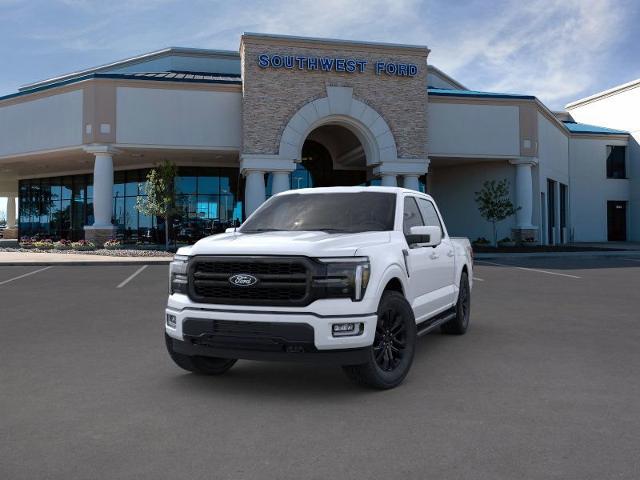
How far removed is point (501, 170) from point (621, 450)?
31.3m

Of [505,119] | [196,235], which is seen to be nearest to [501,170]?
[505,119]

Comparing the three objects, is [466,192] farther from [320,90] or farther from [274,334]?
[274,334]

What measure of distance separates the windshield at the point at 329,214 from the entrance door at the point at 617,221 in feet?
137

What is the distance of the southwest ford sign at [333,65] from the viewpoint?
28.0 m

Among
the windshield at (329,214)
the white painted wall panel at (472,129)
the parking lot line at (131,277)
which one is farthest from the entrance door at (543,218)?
the windshield at (329,214)

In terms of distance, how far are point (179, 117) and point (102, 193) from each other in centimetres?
526

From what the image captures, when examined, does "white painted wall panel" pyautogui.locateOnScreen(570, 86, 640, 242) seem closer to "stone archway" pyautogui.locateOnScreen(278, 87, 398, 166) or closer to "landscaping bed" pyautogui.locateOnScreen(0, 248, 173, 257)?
"stone archway" pyautogui.locateOnScreen(278, 87, 398, 166)

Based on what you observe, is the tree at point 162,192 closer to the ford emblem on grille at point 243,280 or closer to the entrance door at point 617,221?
the ford emblem on grille at point 243,280

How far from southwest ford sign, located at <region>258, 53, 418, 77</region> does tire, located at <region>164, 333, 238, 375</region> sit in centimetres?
2369

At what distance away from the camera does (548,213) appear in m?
37.7

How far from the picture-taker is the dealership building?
28.4 metres

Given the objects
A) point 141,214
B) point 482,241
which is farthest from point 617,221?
point 141,214

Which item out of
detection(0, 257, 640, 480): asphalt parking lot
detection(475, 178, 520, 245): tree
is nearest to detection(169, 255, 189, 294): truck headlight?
detection(0, 257, 640, 480): asphalt parking lot

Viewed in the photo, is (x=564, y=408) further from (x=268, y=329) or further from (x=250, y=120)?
(x=250, y=120)
